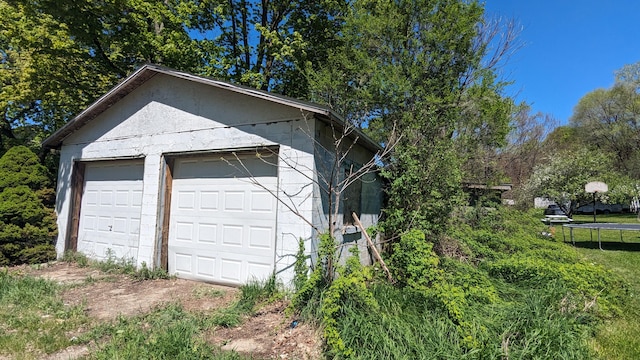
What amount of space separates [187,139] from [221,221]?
1804mm

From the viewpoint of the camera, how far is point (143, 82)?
291 inches

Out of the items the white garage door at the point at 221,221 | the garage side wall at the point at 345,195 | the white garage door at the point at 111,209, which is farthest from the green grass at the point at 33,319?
the garage side wall at the point at 345,195

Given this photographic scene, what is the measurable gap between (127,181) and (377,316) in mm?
6682

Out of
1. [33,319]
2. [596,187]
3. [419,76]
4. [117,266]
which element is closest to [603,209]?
[596,187]

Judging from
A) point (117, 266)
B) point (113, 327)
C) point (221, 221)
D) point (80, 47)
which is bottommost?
point (113, 327)

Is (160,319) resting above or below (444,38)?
below

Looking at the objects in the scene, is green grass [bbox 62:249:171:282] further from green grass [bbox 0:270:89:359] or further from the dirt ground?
green grass [bbox 0:270:89:359]

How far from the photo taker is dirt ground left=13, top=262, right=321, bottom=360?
364 cm

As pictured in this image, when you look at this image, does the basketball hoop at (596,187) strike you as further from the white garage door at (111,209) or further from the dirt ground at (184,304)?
the white garage door at (111,209)

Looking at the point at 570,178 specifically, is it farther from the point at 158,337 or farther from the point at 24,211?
the point at 24,211

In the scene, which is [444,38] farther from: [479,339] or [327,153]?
[479,339]

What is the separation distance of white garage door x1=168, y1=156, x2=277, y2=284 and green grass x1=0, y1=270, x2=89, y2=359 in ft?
6.79

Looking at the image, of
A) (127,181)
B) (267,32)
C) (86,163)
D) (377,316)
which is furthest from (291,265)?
(267,32)

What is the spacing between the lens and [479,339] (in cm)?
338
